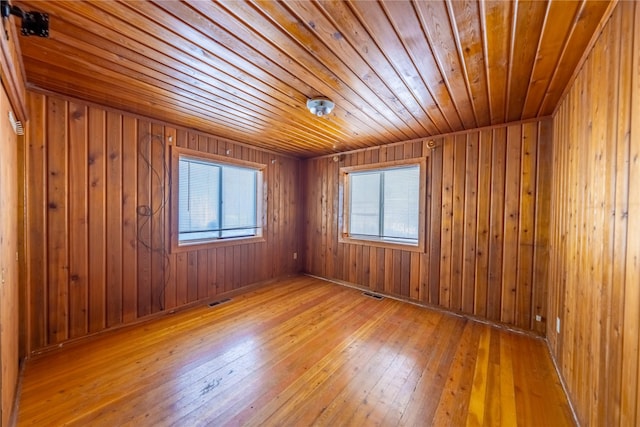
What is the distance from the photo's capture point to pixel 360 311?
3.35 m

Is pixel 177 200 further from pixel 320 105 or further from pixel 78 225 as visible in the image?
pixel 320 105

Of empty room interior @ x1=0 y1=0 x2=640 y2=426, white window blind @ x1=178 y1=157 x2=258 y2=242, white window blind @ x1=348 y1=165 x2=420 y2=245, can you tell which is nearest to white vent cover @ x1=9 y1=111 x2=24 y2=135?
empty room interior @ x1=0 y1=0 x2=640 y2=426

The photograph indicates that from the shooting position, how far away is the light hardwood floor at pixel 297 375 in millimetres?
1670

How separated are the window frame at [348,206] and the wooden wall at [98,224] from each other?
214 centimetres

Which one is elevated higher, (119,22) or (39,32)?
(119,22)

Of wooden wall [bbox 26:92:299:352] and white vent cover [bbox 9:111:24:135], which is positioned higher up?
white vent cover [bbox 9:111:24:135]

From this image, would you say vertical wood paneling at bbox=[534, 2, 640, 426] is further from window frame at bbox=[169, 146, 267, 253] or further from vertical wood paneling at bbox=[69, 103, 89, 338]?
vertical wood paneling at bbox=[69, 103, 89, 338]

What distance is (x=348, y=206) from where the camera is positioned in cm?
452

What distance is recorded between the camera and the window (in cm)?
338

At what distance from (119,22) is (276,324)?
2851mm

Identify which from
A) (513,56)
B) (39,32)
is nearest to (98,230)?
(39,32)

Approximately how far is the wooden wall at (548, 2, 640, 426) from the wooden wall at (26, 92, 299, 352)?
12.4 ft

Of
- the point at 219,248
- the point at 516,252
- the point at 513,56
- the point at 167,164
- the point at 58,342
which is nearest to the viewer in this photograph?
the point at 513,56

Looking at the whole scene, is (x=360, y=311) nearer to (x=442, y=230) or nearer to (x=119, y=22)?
(x=442, y=230)
